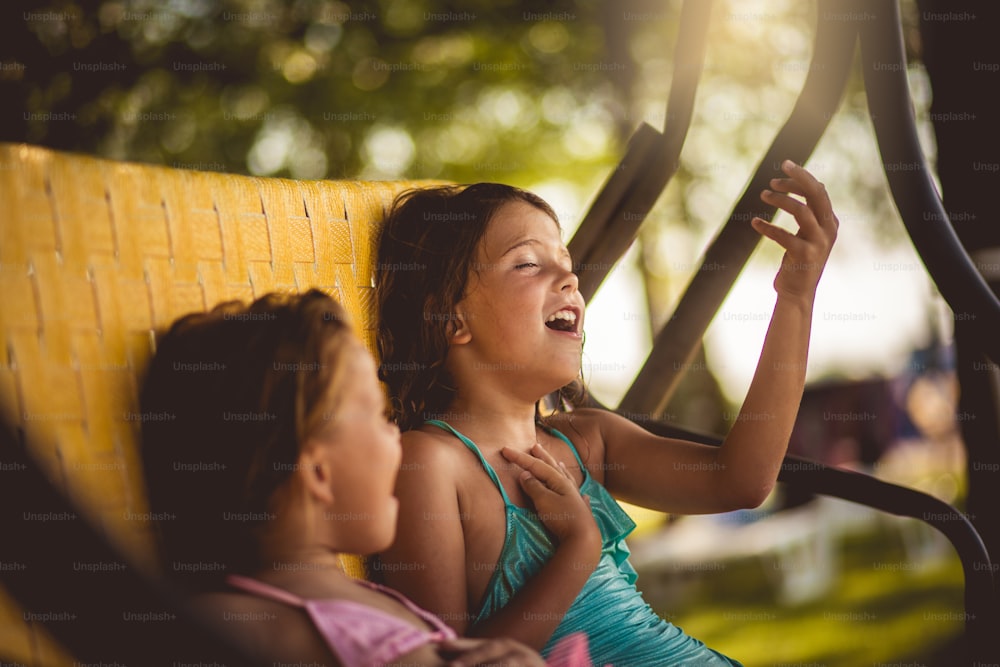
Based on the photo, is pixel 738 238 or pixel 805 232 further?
pixel 738 238

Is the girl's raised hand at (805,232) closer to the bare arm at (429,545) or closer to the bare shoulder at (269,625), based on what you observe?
the bare arm at (429,545)

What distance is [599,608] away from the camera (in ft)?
4.25

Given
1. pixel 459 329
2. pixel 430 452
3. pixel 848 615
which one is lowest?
pixel 848 615

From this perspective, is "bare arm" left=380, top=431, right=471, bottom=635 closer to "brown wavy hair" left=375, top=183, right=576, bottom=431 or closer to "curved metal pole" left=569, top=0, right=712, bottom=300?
"brown wavy hair" left=375, top=183, right=576, bottom=431

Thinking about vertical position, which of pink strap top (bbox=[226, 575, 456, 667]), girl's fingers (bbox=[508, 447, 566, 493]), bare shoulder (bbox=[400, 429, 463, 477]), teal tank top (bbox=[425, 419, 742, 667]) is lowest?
teal tank top (bbox=[425, 419, 742, 667])

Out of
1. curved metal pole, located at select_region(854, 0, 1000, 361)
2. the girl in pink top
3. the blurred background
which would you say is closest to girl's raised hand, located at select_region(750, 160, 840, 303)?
curved metal pole, located at select_region(854, 0, 1000, 361)

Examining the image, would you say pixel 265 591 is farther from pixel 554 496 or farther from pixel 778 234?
pixel 778 234

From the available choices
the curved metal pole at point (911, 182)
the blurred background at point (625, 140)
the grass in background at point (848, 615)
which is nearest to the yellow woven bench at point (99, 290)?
the curved metal pole at point (911, 182)

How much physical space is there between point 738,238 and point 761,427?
0.40m

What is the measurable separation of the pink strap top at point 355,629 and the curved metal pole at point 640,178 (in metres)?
0.82

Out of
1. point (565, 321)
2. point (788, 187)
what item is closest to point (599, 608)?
point (565, 321)

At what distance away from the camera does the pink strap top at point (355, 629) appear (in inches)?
34.3

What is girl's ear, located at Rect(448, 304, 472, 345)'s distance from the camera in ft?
4.69

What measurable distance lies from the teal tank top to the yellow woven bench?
23cm
